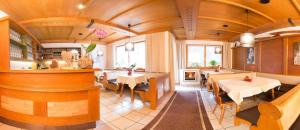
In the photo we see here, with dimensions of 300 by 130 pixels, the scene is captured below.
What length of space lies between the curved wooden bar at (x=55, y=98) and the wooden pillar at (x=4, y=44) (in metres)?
0.66

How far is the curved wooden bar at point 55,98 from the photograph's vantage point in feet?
7.25

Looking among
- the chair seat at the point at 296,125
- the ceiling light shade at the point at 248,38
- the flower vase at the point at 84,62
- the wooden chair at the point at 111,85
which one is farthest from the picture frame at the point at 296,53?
the flower vase at the point at 84,62

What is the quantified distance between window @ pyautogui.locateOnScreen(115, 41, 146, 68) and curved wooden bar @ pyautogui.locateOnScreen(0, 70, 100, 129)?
436cm

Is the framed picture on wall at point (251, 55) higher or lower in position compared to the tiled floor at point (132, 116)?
higher

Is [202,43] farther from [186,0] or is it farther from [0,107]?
[0,107]

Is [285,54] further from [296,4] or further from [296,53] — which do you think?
[296,4]

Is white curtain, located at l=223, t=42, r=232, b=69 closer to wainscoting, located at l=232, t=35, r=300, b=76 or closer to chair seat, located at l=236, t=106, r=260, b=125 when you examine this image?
wainscoting, located at l=232, t=35, r=300, b=76

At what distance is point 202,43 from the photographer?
25.0 feet

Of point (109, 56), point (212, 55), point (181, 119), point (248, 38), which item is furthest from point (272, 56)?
point (109, 56)

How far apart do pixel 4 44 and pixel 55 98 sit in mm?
1796

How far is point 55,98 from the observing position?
221 cm

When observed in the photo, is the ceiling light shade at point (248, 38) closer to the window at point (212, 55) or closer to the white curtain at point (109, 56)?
the window at point (212, 55)

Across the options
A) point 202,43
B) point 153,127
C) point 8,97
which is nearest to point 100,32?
point 8,97

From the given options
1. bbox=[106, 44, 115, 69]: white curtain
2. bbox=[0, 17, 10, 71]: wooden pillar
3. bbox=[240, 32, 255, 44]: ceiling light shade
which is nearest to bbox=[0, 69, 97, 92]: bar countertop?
bbox=[0, 17, 10, 71]: wooden pillar
